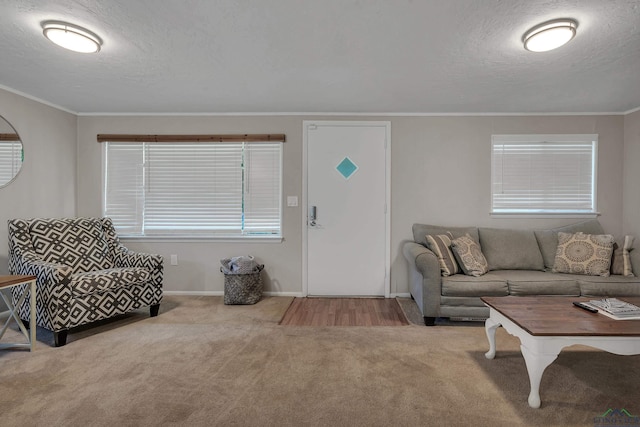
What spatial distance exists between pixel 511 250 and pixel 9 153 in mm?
5143

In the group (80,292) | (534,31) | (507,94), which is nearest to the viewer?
(534,31)

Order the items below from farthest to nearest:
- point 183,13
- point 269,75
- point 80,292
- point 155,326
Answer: point 155,326
point 269,75
point 80,292
point 183,13

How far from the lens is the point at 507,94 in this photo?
3164 mm

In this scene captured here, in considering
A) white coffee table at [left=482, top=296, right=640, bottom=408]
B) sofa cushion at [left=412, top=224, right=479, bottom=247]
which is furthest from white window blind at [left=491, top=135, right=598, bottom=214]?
white coffee table at [left=482, top=296, right=640, bottom=408]

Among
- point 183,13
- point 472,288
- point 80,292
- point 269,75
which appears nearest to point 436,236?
point 472,288

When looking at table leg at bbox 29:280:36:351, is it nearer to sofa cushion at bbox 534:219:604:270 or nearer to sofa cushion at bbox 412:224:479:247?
sofa cushion at bbox 412:224:479:247

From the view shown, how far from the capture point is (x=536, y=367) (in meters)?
1.73

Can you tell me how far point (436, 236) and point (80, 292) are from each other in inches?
A: 127

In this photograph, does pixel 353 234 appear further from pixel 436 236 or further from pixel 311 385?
pixel 311 385

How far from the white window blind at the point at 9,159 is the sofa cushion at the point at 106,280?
128cm

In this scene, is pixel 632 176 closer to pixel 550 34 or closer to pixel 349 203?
pixel 550 34

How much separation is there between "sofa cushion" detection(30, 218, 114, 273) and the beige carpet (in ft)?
2.07

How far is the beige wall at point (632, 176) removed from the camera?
3566 millimetres

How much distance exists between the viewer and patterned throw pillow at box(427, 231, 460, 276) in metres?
3.05
